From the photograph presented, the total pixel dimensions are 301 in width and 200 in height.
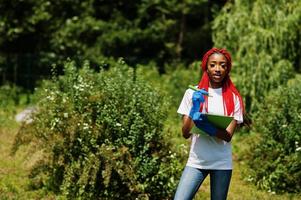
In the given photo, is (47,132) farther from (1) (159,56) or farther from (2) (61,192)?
(1) (159,56)

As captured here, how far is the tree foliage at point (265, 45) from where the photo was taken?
11789 millimetres

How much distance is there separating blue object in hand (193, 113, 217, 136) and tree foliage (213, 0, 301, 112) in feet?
24.3

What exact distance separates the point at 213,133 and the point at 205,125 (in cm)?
9

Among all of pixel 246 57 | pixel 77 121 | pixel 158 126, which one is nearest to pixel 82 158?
pixel 77 121

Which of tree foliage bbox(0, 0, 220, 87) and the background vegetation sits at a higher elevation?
tree foliage bbox(0, 0, 220, 87)

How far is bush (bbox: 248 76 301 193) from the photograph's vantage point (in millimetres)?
7531

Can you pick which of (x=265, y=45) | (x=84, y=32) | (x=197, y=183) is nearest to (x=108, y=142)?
(x=197, y=183)

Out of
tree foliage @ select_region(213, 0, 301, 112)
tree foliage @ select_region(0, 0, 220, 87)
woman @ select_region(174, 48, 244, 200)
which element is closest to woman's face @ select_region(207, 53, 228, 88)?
woman @ select_region(174, 48, 244, 200)

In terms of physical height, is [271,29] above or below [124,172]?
above

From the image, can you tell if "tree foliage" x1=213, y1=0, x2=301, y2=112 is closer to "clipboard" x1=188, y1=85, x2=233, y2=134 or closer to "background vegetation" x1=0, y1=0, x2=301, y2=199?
"background vegetation" x1=0, y1=0, x2=301, y2=199

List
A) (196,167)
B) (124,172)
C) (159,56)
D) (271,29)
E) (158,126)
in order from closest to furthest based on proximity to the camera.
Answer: (196,167), (124,172), (158,126), (271,29), (159,56)

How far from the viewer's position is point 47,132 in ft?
22.5

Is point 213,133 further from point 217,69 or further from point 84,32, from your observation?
point 84,32

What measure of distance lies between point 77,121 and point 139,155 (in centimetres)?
80
